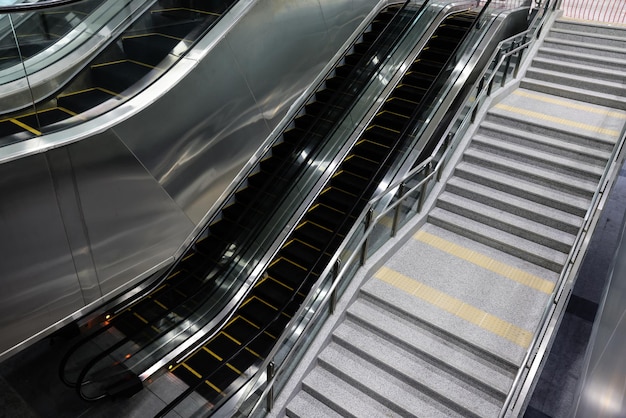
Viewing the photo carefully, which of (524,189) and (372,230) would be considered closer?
(372,230)

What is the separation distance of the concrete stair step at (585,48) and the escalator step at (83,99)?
7.28m

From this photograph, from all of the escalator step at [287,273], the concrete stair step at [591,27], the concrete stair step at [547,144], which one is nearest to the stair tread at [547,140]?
the concrete stair step at [547,144]

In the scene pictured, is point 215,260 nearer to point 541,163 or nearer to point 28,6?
point 28,6

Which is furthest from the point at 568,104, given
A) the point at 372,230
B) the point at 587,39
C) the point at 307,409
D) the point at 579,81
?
the point at 307,409

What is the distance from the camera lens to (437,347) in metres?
4.69

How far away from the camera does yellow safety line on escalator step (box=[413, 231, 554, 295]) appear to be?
526 centimetres

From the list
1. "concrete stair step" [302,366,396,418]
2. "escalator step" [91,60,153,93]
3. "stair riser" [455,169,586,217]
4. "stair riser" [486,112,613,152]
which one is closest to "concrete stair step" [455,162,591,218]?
"stair riser" [455,169,586,217]

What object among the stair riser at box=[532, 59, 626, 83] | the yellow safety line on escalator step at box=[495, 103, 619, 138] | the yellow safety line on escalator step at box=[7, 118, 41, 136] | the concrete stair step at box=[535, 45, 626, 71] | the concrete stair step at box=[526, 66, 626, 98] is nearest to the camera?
the yellow safety line on escalator step at box=[7, 118, 41, 136]

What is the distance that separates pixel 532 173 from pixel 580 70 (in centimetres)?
262

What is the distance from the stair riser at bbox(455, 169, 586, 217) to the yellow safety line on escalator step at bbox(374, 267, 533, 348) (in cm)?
186

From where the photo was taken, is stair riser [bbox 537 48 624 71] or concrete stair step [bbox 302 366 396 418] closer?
concrete stair step [bbox 302 366 396 418]

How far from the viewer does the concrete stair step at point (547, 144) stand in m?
6.11

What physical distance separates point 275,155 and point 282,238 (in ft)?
5.34

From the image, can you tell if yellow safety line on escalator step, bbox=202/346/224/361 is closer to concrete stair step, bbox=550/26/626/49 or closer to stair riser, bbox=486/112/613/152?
stair riser, bbox=486/112/613/152
